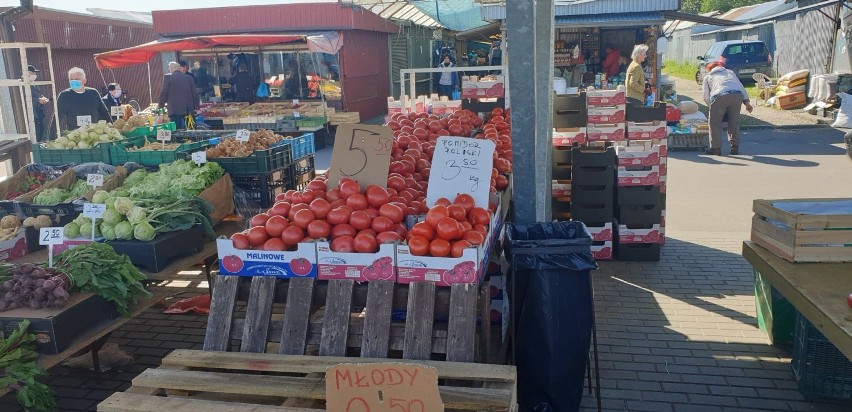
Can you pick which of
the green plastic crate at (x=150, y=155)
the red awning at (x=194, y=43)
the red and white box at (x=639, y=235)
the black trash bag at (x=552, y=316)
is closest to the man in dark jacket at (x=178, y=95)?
the red awning at (x=194, y=43)

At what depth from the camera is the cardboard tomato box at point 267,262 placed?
12.1ft

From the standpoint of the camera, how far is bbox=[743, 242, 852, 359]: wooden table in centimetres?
304

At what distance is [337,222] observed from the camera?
3850mm

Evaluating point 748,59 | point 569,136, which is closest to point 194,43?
point 569,136

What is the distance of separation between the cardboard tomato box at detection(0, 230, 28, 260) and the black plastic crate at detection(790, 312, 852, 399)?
5.65m

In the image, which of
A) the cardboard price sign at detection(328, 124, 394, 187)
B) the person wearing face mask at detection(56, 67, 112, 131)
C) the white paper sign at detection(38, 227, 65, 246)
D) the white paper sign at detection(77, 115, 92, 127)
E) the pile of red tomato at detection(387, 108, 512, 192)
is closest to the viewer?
the white paper sign at detection(38, 227, 65, 246)

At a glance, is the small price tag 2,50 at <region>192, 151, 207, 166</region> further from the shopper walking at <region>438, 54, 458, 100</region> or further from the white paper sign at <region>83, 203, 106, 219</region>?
the shopper walking at <region>438, 54, 458, 100</region>

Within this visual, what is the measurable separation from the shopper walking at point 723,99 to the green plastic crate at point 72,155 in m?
10.3

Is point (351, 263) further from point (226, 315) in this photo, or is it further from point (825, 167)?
point (825, 167)

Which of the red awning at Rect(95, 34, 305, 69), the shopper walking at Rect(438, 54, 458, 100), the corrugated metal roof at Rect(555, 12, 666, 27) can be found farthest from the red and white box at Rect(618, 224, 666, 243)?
the shopper walking at Rect(438, 54, 458, 100)

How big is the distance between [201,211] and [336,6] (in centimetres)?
1350

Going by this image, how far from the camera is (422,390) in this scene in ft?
8.74

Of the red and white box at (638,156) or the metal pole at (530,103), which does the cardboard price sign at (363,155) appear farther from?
the red and white box at (638,156)

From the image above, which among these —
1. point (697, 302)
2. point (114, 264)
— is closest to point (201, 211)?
point (114, 264)
